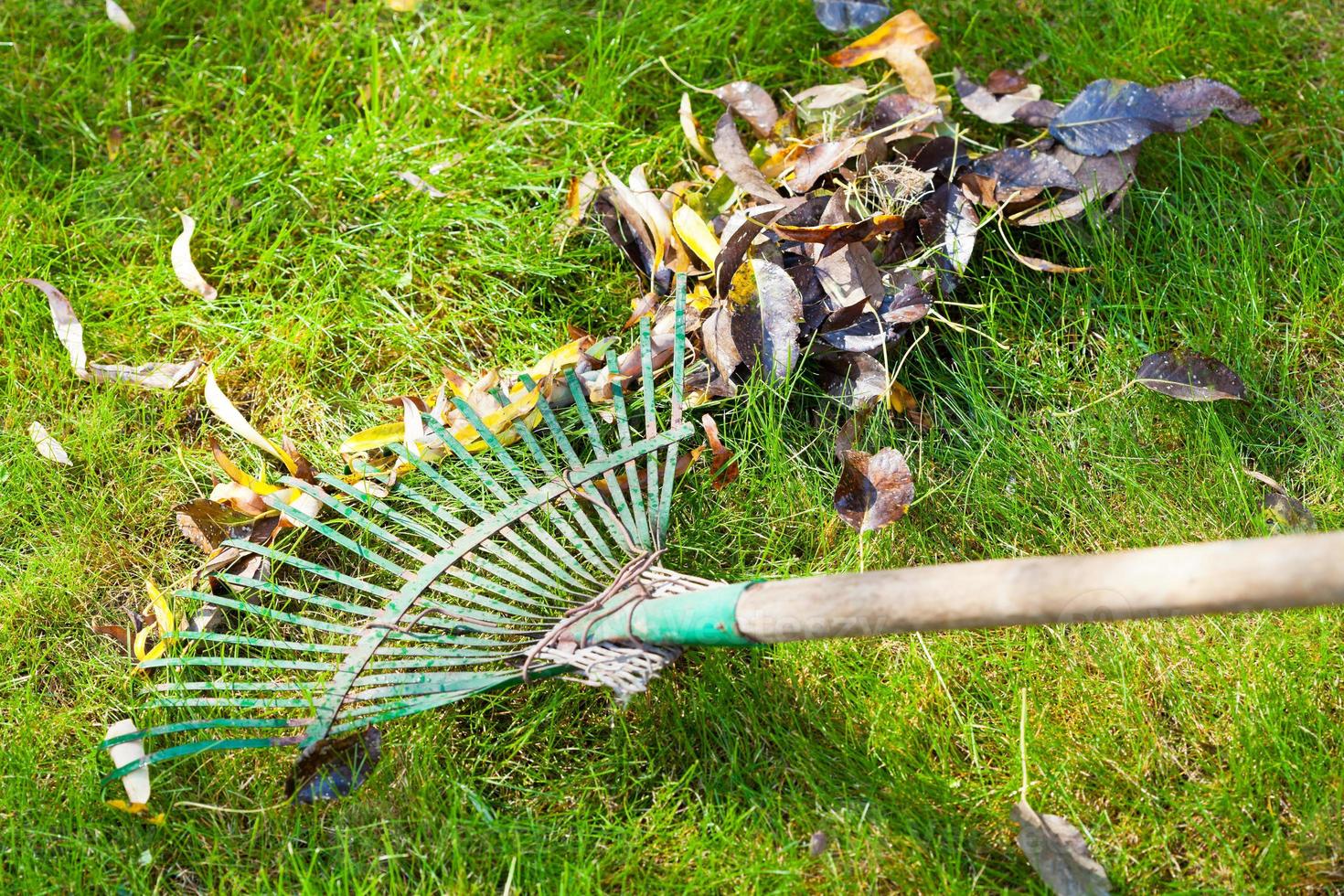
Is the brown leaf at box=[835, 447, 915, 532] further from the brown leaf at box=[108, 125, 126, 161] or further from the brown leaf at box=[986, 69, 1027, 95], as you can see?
the brown leaf at box=[108, 125, 126, 161]

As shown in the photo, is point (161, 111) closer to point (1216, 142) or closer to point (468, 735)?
point (468, 735)

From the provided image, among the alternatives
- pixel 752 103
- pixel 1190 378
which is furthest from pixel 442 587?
pixel 1190 378

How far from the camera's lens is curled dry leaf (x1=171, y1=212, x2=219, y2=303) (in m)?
2.47

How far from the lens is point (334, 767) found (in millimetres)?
1863

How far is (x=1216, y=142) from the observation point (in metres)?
2.43

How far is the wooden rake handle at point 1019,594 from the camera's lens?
1175mm

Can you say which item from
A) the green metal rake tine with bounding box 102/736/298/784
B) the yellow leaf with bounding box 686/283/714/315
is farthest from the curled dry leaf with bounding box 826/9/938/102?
the green metal rake tine with bounding box 102/736/298/784

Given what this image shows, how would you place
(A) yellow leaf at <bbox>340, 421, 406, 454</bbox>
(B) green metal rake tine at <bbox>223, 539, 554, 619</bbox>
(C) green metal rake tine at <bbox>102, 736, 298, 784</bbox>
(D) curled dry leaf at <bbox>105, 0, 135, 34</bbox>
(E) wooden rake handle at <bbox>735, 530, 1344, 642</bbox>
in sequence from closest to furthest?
1. (E) wooden rake handle at <bbox>735, 530, 1344, 642</bbox>
2. (C) green metal rake tine at <bbox>102, 736, 298, 784</bbox>
3. (B) green metal rake tine at <bbox>223, 539, 554, 619</bbox>
4. (A) yellow leaf at <bbox>340, 421, 406, 454</bbox>
5. (D) curled dry leaf at <bbox>105, 0, 135, 34</bbox>

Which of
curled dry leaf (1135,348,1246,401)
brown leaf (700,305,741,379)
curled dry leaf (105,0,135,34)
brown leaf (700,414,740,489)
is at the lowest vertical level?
curled dry leaf (1135,348,1246,401)

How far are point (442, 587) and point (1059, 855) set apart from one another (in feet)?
3.54

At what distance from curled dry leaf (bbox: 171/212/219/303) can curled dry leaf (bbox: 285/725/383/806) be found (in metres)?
1.10

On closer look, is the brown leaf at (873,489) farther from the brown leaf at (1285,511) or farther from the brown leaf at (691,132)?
the brown leaf at (691,132)

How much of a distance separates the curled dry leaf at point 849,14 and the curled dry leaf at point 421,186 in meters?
0.95

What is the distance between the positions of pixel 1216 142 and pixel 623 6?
4.51 ft
